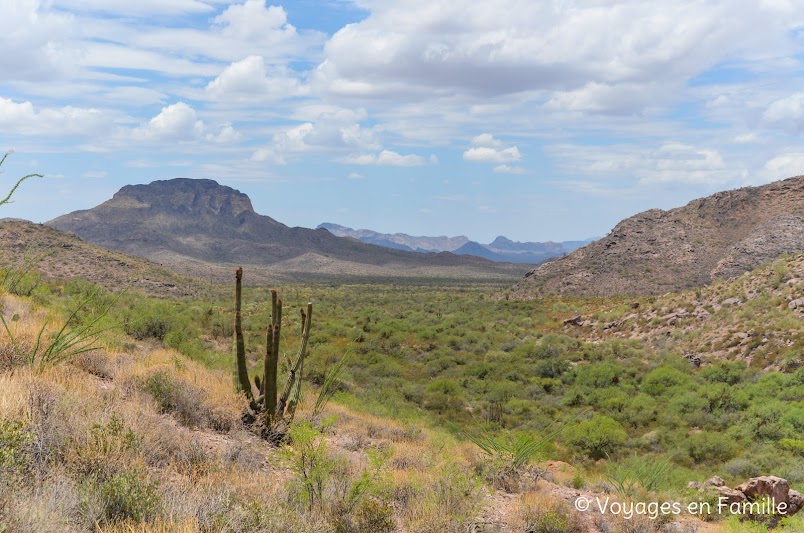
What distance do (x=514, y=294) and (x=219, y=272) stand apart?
72.5 meters

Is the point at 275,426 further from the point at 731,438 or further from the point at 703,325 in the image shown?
the point at 703,325

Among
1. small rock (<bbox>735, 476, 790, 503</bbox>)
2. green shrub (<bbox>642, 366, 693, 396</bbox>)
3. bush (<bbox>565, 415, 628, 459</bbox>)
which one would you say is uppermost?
small rock (<bbox>735, 476, 790, 503</bbox>)

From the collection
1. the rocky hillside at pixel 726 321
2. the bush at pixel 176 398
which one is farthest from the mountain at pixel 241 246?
the bush at pixel 176 398

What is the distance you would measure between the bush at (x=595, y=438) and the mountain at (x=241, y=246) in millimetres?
124711

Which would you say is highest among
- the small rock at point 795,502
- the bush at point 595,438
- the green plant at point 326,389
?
the green plant at point 326,389

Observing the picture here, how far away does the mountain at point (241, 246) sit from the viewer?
155 m

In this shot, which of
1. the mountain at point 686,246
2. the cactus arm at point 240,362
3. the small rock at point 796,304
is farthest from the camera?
the mountain at point 686,246

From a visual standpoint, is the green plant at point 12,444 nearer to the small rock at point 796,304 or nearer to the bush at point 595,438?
the bush at point 595,438

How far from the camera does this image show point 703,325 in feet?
90.9

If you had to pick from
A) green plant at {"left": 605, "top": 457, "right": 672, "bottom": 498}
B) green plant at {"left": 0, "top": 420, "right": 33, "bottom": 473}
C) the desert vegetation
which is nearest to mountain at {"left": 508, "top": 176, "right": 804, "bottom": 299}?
the desert vegetation

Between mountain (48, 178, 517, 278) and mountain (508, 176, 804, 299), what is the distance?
80.6 meters

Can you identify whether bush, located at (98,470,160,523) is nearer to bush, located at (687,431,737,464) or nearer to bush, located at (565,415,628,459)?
bush, located at (565,415,628,459)

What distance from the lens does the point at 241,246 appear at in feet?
573

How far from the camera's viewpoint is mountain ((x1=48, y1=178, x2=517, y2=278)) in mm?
155125
